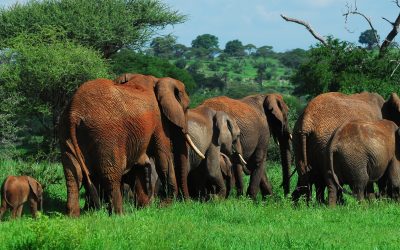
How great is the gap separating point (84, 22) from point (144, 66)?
34.7 feet

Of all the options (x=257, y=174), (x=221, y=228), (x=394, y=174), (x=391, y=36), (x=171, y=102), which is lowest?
(x=257, y=174)

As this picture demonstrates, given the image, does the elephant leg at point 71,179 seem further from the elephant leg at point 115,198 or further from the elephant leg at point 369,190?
the elephant leg at point 369,190

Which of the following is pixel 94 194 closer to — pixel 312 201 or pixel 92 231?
pixel 92 231

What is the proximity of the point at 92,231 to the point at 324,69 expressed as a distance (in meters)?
18.7

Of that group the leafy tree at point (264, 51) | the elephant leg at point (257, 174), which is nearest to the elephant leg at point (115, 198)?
the elephant leg at point (257, 174)

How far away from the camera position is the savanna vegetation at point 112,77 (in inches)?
368

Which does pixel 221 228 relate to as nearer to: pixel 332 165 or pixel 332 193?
pixel 332 165

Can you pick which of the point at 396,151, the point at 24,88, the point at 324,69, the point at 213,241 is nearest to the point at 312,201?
the point at 396,151

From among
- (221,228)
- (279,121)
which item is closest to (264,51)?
(279,121)

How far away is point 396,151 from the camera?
13.8 m

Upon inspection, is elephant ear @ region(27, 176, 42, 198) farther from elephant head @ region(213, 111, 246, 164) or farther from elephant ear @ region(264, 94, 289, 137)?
elephant ear @ region(264, 94, 289, 137)

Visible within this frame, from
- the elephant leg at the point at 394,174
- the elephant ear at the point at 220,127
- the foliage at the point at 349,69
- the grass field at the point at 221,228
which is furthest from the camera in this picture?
the foliage at the point at 349,69

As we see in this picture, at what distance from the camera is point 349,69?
26734 mm

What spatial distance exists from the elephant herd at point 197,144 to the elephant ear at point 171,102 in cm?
2
